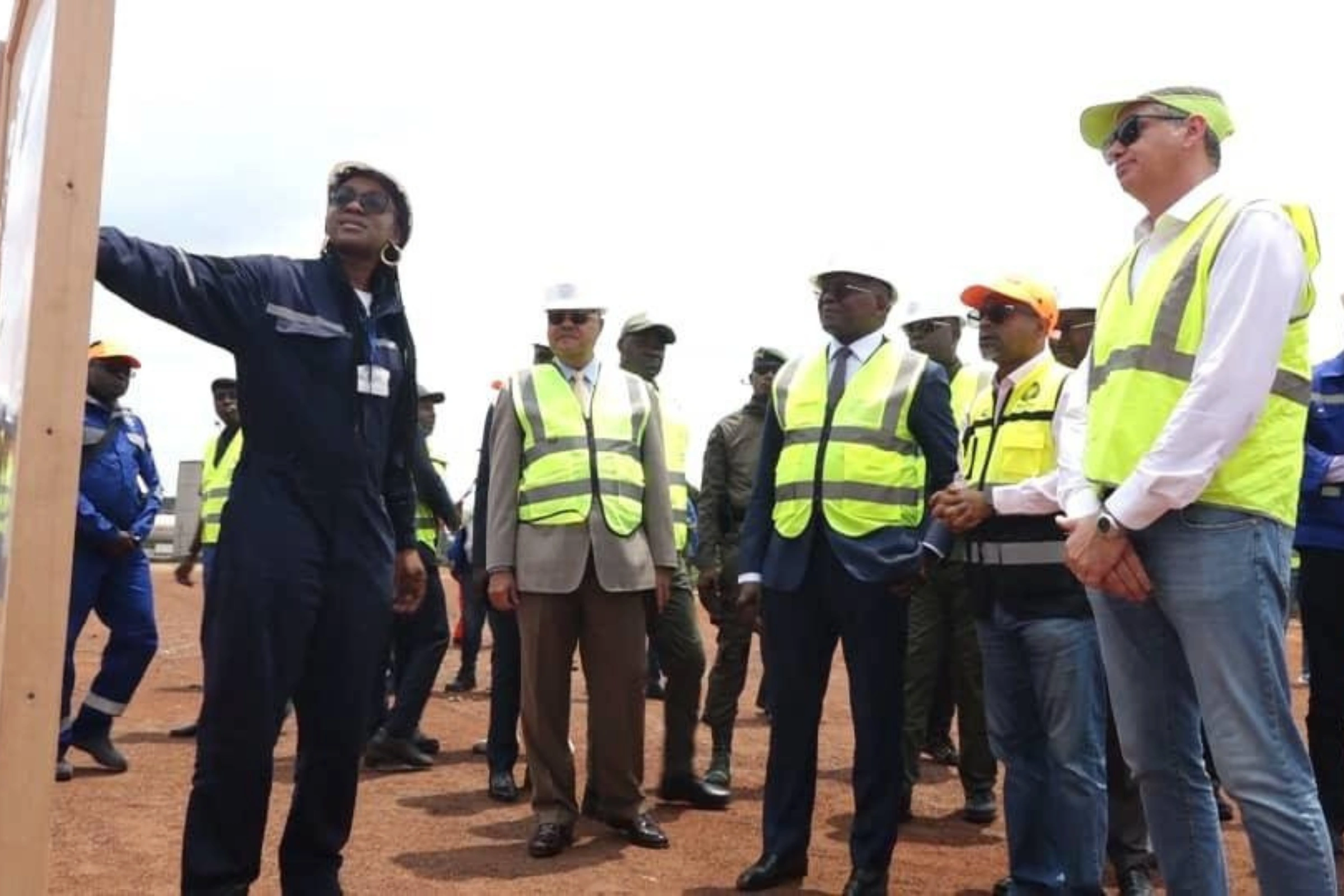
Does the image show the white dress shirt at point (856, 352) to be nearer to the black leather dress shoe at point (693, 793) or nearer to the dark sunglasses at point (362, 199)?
the dark sunglasses at point (362, 199)

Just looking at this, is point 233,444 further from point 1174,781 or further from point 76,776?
point 1174,781

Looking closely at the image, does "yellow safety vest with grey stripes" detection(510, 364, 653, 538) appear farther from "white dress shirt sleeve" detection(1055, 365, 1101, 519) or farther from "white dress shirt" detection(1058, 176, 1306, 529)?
"white dress shirt" detection(1058, 176, 1306, 529)

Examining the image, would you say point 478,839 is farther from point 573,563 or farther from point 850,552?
point 850,552

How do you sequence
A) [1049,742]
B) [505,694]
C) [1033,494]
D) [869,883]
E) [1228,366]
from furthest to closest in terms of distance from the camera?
[505,694] → [869,883] → [1033,494] → [1049,742] → [1228,366]

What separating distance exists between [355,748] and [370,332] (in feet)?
4.30

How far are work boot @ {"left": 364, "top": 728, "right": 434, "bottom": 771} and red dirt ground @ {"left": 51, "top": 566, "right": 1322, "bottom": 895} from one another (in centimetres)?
18

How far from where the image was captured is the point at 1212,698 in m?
3.26

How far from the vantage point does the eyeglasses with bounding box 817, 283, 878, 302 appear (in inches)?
220

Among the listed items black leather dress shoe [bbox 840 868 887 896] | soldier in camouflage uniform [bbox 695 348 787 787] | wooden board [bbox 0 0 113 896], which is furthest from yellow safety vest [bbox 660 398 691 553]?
wooden board [bbox 0 0 113 896]

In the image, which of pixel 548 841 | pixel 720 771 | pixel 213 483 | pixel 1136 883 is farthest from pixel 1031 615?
pixel 213 483

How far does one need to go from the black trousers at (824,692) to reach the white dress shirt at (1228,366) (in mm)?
1928

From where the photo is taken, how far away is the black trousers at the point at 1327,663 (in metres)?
6.29

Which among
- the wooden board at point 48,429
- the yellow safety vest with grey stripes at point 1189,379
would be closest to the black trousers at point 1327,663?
the yellow safety vest with grey stripes at point 1189,379

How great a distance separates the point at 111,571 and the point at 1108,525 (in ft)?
20.2
